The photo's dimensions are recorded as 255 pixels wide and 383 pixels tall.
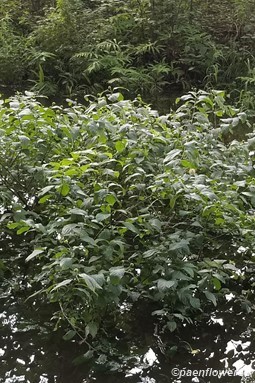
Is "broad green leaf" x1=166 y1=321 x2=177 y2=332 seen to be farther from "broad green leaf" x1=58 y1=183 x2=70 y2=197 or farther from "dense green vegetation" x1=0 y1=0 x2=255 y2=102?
"dense green vegetation" x1=0 y1=0 x2=255 y2=102

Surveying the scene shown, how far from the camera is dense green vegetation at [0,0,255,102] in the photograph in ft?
26.3

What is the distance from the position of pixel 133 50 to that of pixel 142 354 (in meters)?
6.48

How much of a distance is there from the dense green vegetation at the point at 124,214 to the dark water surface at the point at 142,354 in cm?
10

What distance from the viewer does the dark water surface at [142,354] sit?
2.53m

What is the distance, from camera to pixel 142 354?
105 inches

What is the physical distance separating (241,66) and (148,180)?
558 cm

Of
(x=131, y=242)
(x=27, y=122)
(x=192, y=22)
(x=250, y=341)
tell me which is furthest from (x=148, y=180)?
(x=192, y=22)

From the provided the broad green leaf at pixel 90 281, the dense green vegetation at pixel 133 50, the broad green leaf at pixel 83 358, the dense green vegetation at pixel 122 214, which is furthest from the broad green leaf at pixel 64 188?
the dense green vegetation at pixel 133 50

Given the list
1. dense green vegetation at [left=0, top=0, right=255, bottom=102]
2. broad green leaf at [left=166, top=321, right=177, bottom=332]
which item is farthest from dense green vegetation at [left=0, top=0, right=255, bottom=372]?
dense green vegetation at [left=0, top=0, right=255, bottom=102]

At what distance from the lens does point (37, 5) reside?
10094 mm

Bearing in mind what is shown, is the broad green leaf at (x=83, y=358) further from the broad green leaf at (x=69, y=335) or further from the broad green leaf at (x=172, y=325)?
the broad green leaf at (x=172, y=325)

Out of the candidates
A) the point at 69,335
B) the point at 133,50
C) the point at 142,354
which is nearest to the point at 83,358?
the point at 69,335

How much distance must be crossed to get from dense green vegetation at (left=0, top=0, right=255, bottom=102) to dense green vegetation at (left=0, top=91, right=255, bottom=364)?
14.6 ft

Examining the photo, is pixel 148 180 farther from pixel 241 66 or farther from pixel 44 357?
pixel 241 66
